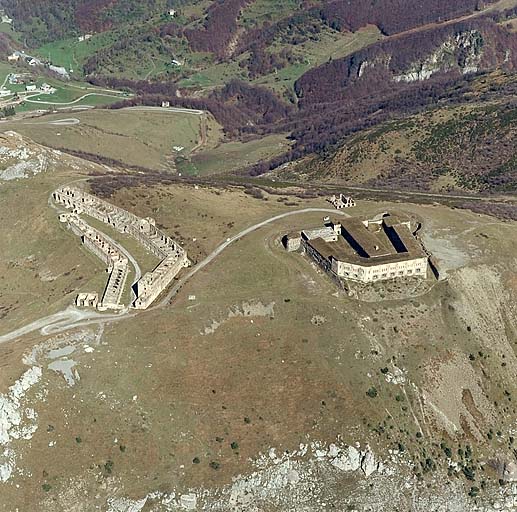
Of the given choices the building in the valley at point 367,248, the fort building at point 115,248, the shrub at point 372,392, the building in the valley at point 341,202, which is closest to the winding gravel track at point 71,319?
the fort building at point 115,248

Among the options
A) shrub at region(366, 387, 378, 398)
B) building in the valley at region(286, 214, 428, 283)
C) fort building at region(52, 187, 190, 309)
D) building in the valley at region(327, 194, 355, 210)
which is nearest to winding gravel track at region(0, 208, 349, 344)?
fort building at region(52, 187, 190, 309)

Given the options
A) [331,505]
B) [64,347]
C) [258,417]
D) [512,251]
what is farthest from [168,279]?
[512,251]

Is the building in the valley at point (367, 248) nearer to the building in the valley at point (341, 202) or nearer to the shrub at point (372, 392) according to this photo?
the building in the valley at point (341, 202)

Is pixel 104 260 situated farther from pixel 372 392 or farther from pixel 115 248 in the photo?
pixel 372 392

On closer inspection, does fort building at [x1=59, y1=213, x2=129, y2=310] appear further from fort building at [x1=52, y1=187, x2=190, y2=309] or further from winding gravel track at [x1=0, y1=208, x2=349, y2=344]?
winding gravel track at [x1=0, y1=208, x2=349, y2=344]

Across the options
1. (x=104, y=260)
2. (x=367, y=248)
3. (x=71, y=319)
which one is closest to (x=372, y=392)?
(x=367, y=248)

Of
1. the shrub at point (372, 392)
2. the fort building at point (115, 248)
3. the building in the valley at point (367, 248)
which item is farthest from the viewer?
the building in the valley at point (367, 248)
